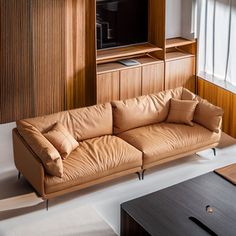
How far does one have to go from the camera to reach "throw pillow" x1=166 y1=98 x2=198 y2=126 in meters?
6.52

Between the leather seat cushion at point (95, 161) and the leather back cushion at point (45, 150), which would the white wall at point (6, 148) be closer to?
the leather back cushion at point (45, 150)

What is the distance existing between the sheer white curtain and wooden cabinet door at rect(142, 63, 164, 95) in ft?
1.83

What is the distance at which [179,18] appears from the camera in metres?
7.63

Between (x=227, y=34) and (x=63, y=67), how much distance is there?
1985 millimetres

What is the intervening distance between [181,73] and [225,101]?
0.74 m

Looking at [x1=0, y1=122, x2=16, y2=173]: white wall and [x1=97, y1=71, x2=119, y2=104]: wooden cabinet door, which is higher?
[x1=97, y1=71, x2=119, y2=104]: wooden cabinet door

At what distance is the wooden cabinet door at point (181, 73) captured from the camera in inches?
295

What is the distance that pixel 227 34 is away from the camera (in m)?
6.99

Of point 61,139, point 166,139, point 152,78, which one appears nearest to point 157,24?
point 152,78

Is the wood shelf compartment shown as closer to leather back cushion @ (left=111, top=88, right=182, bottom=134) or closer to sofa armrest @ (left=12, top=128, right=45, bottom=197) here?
leather back cushion @ (left=111, top=88, right=182, bottom=134)

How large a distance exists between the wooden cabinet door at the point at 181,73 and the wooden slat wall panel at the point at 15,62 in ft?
5.84

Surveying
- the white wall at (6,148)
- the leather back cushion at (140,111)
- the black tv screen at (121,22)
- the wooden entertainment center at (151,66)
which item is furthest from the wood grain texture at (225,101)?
the white wall at (6,148)

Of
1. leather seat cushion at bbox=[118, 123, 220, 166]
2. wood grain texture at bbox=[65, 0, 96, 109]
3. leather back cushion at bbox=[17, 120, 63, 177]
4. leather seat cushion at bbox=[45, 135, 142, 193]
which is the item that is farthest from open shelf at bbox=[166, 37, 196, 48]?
leather back cushion at bbox=[17, 120, 63, 177]

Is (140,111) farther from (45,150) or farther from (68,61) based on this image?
(45,150)
